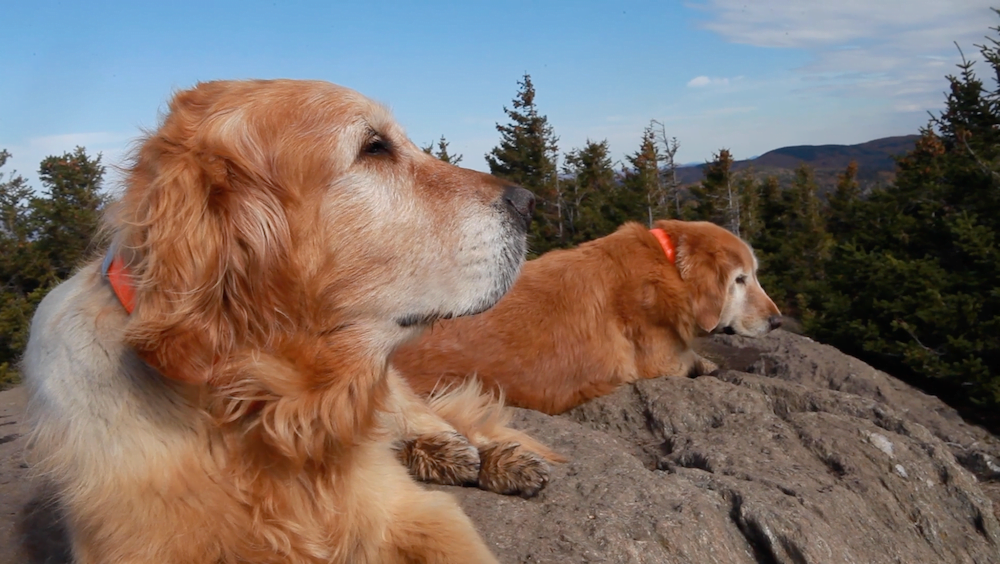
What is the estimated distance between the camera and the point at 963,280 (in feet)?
33.9

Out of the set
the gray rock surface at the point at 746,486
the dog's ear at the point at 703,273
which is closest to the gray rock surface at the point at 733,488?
the gray rock surface at the point at 746,486

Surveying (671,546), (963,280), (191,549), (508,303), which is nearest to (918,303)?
(963,280)

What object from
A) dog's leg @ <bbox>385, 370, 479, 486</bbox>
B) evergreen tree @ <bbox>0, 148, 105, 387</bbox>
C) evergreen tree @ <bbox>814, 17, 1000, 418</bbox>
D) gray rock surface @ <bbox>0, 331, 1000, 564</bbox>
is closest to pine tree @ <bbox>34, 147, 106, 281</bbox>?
evergreen tree @ <bbox>0, 148, 105, 387</bbox>

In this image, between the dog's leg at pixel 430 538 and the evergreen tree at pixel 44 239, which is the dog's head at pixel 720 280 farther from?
the evergreen tree at pixel 44 239

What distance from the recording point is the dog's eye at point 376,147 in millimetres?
2749

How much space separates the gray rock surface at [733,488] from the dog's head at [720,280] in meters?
0.75

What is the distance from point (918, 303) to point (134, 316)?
1061 cm

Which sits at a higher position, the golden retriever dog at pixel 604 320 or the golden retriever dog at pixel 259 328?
the golden retriever dog at pixel 259 328

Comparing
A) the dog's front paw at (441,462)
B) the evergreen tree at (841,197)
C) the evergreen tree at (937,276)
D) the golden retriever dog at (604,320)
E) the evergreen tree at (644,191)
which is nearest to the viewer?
the dog's front paw at (441,462)

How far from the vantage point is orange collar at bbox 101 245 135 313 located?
2322 mm

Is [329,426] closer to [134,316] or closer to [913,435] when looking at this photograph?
[134,316]

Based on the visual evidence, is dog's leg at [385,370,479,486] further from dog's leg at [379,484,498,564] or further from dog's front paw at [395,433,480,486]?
dog's leg at [379,484,498,564]

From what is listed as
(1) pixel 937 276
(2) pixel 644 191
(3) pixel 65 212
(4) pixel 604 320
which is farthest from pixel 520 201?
(2) pixel 644 191

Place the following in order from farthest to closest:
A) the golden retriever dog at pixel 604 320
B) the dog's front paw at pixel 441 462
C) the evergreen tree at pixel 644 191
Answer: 1. the evergreen tree at pixel 644 191
2. the golden retriever dog at pixel 604 320
3. the dog's front paw at pixel 441 462
